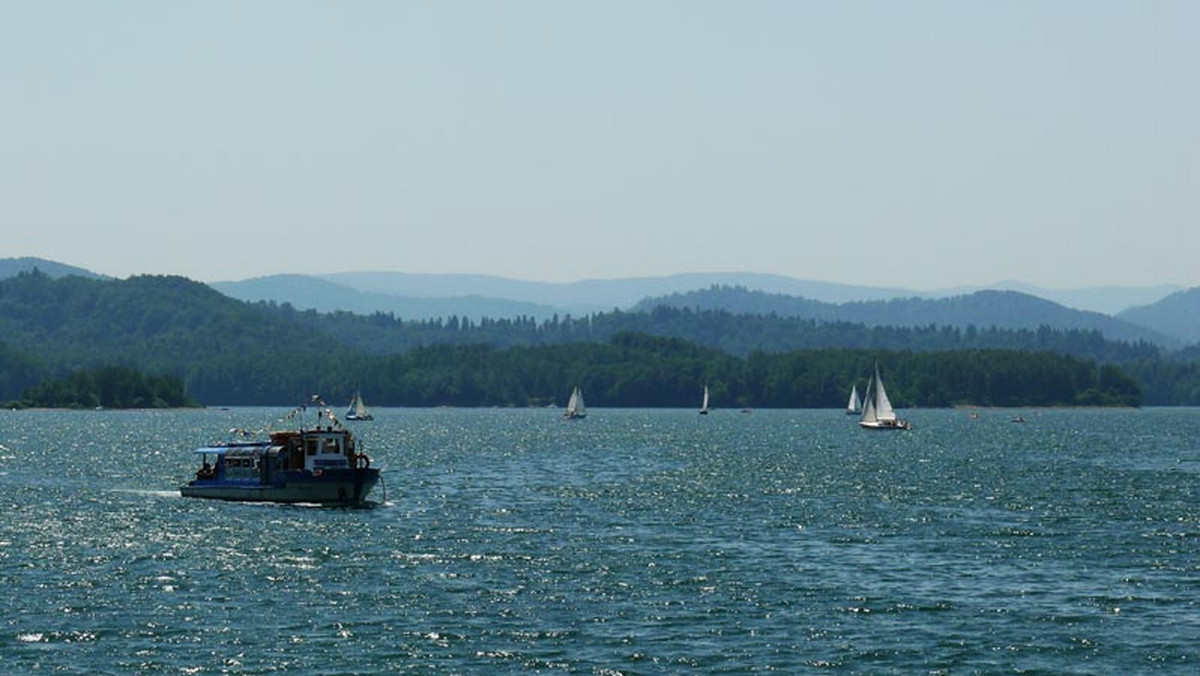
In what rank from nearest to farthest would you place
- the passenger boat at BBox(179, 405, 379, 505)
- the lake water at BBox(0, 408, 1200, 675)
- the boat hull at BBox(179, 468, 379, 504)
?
the lake water at BBox(0, 408, 1200, 675) < the boat hull at BBox(179, 468, 379, 504) < the passenger boat at BBox(179, 405, 379, 505)

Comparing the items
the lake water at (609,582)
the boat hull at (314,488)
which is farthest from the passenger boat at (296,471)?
the lake water at (609,582)

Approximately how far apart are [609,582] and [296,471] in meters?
48.2

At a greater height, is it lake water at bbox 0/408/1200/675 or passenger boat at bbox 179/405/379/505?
passenger boat at bbox 179/405/379/505

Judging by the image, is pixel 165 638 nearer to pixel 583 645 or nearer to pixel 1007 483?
pixel 583 645

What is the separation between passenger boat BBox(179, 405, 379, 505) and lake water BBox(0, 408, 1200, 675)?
195 cm

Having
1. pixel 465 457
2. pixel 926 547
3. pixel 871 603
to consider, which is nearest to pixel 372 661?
pixel 871 603

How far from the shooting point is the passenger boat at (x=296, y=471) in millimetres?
120625

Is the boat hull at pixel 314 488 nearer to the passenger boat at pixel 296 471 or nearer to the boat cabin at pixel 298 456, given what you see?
the passenger boat at pixel 296 471

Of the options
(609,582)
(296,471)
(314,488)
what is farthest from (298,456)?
(609,582)

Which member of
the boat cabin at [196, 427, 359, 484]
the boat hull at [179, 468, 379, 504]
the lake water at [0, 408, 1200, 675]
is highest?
the boat cabin at [196, 427, 359, 484]

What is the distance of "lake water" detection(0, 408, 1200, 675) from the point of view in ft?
199

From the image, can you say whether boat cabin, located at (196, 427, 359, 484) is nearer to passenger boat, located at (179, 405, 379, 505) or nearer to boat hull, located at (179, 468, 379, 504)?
passenger boat, located at (179, 405, 379, 505)

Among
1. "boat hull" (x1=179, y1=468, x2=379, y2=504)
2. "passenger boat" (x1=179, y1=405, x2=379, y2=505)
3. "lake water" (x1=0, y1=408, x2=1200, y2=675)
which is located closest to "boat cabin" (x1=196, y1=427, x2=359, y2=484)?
"passenger boat" (x1=179, y1=405, x2=379, y2=505)

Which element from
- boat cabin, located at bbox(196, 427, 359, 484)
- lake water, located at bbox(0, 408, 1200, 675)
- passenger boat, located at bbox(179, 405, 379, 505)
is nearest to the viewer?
lake water, located at bbox(0, 408, 1200, 675)
